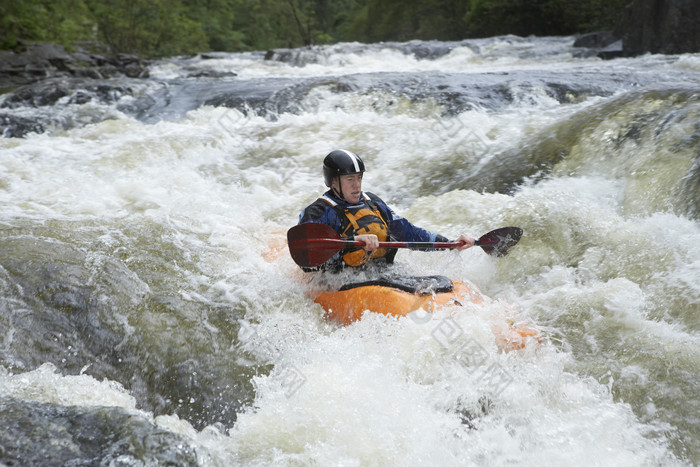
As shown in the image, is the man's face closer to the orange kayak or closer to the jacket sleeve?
the jacket sleeve

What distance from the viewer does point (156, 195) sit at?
5.00 metres

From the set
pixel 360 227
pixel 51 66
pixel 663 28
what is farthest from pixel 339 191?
pixel 663 28

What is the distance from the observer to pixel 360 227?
141 inches

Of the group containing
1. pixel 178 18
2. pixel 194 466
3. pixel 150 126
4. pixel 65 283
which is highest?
pixel 194 466

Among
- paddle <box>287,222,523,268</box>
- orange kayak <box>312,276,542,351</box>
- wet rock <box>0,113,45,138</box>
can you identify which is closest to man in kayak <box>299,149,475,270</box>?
paddle <box>287,222,523,268</box>

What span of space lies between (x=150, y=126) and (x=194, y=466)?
Result: 19.9 feet

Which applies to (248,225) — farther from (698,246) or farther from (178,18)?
(178,18)

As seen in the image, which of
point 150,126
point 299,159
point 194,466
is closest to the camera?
point 194,466

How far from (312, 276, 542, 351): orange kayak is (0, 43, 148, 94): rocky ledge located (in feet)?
26.5

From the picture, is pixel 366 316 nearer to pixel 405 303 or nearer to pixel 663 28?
pixel 405 303

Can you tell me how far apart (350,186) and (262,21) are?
25.3 metres

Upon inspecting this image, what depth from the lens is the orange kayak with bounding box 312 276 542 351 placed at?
2.99 metres

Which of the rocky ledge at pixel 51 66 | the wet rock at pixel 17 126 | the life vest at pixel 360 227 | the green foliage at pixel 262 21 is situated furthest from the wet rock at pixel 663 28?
the wet rock at pixel 17 126

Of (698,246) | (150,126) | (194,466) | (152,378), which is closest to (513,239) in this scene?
(698,246)
